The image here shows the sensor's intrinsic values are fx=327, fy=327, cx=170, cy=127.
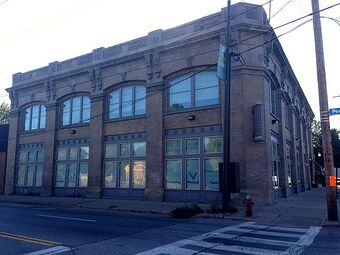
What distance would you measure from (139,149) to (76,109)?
Result: 26.6ft

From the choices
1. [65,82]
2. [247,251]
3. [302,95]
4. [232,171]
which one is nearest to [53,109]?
[65,82]

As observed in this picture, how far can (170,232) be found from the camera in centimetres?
1059

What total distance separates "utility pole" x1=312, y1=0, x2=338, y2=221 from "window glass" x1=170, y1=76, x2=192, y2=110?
9.46 metres

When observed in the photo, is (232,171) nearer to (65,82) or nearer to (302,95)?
(65,82)

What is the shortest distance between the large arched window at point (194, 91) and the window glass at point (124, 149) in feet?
14.8

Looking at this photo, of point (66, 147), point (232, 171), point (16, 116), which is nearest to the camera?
point (232, 171)

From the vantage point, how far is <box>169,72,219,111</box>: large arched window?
20906 mm

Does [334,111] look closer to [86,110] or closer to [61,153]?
[86,110]

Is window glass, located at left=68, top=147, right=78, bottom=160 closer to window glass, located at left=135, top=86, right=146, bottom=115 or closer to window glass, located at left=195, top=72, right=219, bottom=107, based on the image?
window glass, located at left=135, top=86, right=146, bottom=115

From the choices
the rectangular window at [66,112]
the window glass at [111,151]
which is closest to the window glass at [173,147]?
the window glass at [111,151]

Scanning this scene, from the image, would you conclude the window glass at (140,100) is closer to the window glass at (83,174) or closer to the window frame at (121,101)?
the window frame at (121,101)

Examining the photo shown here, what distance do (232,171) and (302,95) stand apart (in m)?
26.7

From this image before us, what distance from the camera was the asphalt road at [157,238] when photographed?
8.05 meters

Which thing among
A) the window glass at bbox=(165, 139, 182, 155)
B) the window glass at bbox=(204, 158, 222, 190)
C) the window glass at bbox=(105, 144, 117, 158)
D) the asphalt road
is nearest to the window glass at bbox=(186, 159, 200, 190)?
the window glass at bbox=(204, 158, 222, 190)
